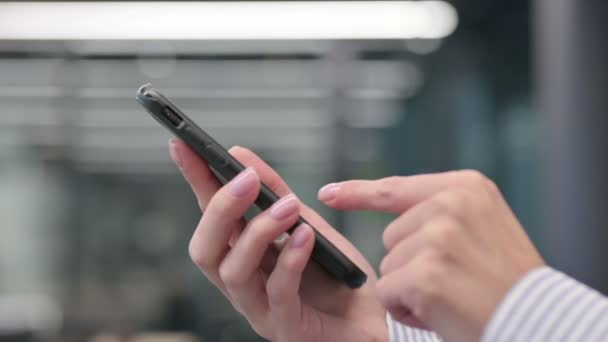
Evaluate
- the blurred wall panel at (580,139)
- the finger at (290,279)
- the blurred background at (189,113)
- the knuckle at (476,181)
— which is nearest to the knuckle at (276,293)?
the finger at (290,279)

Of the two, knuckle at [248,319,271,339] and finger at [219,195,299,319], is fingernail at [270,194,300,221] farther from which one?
knuckle at [248,319,271,339]

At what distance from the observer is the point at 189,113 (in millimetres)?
3723

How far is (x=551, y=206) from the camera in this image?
2.64 m

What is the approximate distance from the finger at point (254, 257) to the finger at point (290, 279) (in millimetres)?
15

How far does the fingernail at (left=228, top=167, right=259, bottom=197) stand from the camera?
66 centimetres

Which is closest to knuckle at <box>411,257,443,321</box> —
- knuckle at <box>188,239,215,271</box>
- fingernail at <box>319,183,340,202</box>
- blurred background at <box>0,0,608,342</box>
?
fingernail at <box>319,183,340,202</box>

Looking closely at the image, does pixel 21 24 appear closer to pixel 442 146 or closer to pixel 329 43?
pixel 329 43

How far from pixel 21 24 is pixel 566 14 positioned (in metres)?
2.44

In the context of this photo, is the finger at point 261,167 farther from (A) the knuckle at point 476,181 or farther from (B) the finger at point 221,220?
(A) the knuckle at point 476,181

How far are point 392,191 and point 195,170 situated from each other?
0.69ft

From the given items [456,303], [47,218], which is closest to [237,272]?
[456,303]

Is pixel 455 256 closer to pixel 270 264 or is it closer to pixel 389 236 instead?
pixel 389 236

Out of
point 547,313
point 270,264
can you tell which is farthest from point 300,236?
point 547,313

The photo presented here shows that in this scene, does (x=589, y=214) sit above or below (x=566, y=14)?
below
